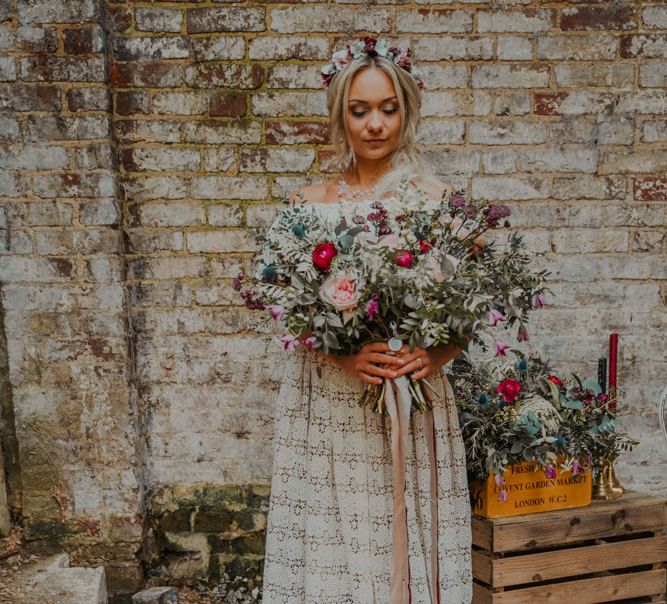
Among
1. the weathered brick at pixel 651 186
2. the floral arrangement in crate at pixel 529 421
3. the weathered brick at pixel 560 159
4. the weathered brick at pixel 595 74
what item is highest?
the weathered brick at pixel 595 74

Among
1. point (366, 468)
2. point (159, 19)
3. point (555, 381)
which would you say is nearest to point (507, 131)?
point (555, 381)

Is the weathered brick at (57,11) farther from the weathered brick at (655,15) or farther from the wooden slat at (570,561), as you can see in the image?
the wooden slat at (570,561)

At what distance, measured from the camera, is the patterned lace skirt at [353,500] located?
2316 millimetres

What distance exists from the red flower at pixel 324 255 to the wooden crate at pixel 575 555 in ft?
4.20

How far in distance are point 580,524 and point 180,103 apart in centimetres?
256

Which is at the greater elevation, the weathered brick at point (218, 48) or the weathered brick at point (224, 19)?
the weathered brick at point (224, 19)

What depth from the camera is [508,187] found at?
10.8 feet

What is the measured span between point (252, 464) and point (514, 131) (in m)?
2.07

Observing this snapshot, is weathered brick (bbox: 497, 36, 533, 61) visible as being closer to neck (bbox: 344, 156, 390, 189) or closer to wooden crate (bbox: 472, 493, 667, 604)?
neck (bbox: 344, 156, 390, 189)

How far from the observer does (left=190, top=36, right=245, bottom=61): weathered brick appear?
3.21 metres

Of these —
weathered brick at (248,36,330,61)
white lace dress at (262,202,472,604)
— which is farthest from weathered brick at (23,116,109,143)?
white lace dress at (262,202,472,604)

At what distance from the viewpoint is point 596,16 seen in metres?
3.21

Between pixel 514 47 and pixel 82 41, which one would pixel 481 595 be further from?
pixel 82 41

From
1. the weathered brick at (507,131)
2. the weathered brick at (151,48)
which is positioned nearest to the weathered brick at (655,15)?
the weathered brick at (507,131)
